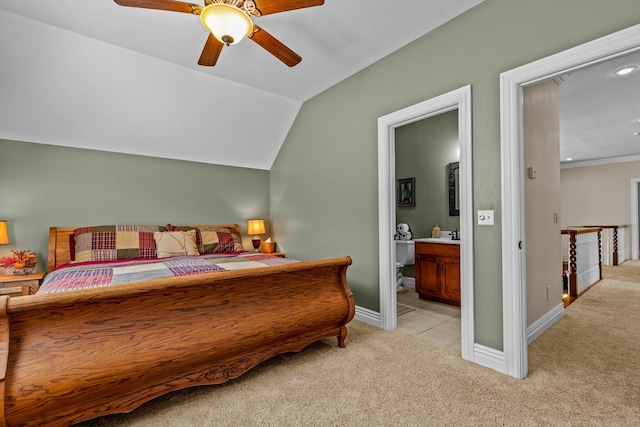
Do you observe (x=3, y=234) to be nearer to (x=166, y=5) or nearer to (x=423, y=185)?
(x=166, y=5)

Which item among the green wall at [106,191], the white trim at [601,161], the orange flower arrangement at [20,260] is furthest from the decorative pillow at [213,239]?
the white trim at [601,161]

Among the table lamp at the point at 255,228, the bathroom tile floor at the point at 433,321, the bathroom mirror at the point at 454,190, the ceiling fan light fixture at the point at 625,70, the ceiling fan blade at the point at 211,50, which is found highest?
the ceiling fan light fixture at the point at 625,70

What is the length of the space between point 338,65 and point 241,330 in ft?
8.43

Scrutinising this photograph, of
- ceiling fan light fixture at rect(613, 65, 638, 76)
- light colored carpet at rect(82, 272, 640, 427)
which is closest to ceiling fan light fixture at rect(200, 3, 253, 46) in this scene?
light colored carpet at rect(82, 272, 640, 427)

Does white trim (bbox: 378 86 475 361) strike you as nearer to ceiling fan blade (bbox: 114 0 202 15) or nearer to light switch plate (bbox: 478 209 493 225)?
light switch plate (bbox: 478 209 493 225)

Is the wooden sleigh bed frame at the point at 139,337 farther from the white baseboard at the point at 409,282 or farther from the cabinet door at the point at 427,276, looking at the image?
the white baseboard at the point at 409,282

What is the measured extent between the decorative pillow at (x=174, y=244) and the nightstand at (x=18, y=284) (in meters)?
1.02

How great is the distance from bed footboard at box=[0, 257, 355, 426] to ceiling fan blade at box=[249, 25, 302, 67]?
150 cm

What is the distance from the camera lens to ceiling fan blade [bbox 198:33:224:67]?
2061mm

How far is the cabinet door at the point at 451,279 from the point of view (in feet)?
11.8

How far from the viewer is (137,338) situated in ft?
5.21

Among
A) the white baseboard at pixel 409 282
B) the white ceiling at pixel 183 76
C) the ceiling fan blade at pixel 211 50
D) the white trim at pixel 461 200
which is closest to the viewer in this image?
the ceiling fan blade at pixel 211 50

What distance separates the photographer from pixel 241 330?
192cm

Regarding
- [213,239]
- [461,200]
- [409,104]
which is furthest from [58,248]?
[461,200]
